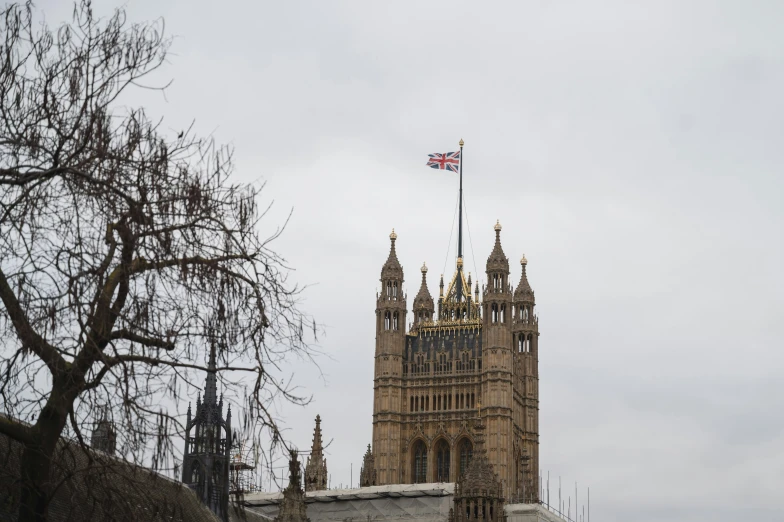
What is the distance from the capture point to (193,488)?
49844 millimetres

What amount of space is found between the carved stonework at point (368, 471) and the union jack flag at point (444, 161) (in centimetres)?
2914

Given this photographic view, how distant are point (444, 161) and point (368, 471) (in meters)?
32.1

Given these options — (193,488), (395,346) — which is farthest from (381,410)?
(193,488)

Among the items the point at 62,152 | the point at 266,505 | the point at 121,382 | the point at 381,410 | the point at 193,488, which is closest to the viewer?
the point at 121,382

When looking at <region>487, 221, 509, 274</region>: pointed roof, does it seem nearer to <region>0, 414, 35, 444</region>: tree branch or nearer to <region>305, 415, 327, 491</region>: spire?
<region>305, 415, 327, 491</region>: spire

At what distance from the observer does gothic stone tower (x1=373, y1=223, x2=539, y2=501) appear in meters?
123

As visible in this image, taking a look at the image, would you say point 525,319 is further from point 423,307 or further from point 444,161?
point 444,161

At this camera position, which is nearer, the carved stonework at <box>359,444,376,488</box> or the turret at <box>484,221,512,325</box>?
the carved stonework at <box>359,444,376,488</box>

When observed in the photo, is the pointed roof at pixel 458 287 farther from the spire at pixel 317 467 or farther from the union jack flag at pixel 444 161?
the spire at pixel 317 467

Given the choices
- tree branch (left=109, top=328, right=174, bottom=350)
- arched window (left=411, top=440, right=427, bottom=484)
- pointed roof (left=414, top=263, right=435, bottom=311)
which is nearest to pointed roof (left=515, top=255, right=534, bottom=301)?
pointed roof (left=414, top=263, right=435, bottom=311)

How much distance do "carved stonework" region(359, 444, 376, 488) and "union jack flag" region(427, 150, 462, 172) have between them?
2914cm

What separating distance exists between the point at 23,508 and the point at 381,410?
368 feet

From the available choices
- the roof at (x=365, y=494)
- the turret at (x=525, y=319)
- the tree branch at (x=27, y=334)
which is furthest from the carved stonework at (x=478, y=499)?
the turret at (x=525, y=319)

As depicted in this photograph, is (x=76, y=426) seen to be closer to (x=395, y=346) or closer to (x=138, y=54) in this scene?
(x=138, y=54)
